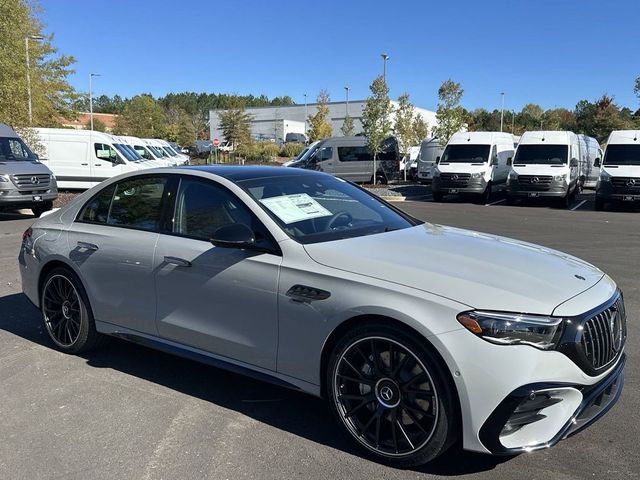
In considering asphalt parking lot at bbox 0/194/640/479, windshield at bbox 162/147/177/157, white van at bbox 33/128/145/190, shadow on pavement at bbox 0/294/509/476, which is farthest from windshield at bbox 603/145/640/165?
windshield at bbox 162/147/177/157

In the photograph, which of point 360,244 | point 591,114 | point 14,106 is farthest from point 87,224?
point 591,114

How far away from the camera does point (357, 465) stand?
316 cm

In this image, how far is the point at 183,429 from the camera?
362 centimetres

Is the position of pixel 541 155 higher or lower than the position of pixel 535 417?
higher

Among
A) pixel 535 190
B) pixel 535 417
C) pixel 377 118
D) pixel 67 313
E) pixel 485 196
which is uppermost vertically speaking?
pixel 377 118

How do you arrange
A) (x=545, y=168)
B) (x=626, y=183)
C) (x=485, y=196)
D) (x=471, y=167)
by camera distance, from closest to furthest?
(x=626, y=183) → (x=545, y=168) → (x=471, y=167) → (x=485, y=196)

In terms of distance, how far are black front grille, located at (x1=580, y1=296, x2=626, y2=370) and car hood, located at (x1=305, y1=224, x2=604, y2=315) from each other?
0.56ft

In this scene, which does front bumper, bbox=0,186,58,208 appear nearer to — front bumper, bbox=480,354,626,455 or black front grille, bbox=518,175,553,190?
front bumper, bbox=480,354,626,455

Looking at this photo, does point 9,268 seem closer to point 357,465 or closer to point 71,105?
point 357,465

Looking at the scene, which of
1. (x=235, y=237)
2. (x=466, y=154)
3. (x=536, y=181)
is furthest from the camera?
(x=466, y=154)

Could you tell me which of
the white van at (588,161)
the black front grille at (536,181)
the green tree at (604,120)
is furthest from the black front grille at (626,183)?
the green tree at (604,120)

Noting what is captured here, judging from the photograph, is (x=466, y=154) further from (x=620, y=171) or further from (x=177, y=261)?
(x=177, y=261)

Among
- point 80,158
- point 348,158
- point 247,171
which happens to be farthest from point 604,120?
point 247,171

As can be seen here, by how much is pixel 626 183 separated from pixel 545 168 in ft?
8.87
